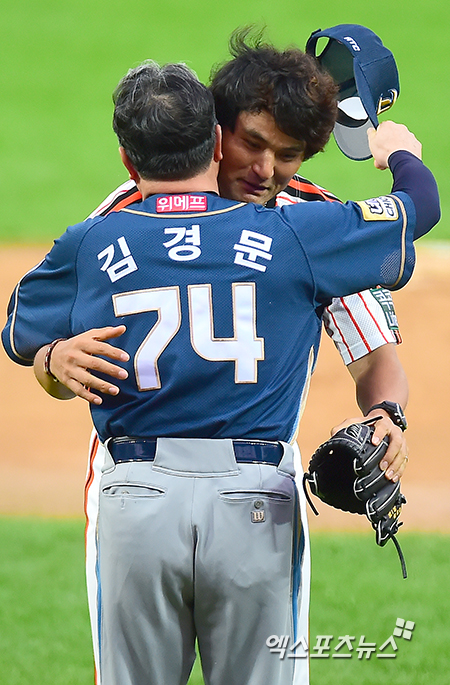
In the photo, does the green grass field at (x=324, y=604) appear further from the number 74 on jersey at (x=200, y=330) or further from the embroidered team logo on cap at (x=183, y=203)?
the embroidered team logo on cap at (x=183, y=203)

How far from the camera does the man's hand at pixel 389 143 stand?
261 centimetres

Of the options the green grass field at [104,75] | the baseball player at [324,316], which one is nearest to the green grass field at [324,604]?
the baseball player at [324,316]

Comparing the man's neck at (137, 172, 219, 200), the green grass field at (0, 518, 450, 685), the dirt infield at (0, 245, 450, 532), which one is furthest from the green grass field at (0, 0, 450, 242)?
the man's neck at (137, 172, 219, 200)

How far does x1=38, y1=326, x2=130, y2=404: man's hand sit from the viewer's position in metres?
2.22

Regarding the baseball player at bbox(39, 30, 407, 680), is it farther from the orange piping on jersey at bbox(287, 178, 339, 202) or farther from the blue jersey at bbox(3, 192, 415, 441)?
the blue jersey at bbox(3, 192, 415, 441)

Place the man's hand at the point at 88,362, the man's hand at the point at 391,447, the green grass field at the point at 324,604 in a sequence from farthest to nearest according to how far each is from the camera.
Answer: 1. the green grass field at the point at 324,604
2. the man's hand at the point at 391,447
3. the man's hand at the point at 88,362

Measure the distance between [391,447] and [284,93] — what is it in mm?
1088

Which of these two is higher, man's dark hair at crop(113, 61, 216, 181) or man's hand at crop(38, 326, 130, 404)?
man's dark hair at crop(113, 61, 216, 181)

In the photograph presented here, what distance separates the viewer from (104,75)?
11.9 m

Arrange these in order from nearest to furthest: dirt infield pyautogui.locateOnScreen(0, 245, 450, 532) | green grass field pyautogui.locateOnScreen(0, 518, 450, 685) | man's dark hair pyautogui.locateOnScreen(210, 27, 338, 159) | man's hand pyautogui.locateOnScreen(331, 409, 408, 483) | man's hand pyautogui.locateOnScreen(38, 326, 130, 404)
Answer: man's hand pyautogui.locateOnScreen(38, 326, 130, 404) → man's hand pyautogui.locateOnScreen(331, 409, 408, 483) → man's dark hair pyautogui.locateOnScreen(210, 27, 338, 159) → green grass field pyautogui.locateOnScreen(0, 518, 450, 685) → dirt infield pyautogui.locateOnScreen(0, 245, 450, 532)

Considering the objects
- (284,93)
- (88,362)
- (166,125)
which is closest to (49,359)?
(88,362)

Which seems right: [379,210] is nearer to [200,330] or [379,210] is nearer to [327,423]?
[200,330]

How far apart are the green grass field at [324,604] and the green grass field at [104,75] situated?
13.3 ft

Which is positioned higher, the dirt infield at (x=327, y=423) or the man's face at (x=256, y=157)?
the man's face at (x=256, y=157)
